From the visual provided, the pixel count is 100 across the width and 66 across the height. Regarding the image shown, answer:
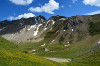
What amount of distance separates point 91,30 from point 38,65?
172 meters

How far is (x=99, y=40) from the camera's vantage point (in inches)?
5458

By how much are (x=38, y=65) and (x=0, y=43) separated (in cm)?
1264

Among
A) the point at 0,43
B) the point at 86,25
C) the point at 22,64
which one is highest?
the point at 86,25

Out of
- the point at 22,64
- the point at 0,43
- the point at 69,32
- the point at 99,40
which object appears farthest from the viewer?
the point at 69,32

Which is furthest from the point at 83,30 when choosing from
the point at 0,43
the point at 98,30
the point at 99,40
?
the point at 0,43

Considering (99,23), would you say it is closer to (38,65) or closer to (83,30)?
(83,30)

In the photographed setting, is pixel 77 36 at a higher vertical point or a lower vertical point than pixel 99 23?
lower

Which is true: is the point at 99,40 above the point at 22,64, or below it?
above

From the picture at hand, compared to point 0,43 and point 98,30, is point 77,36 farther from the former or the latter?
point 0,43

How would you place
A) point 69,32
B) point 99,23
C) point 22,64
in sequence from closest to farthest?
point 22,64
point 99,23
point 69,32

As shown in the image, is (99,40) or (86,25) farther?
(86,25)

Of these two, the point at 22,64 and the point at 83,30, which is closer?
the point at 22,64

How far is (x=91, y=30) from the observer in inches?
7092

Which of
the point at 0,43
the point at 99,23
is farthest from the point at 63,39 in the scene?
the point at 0,43
